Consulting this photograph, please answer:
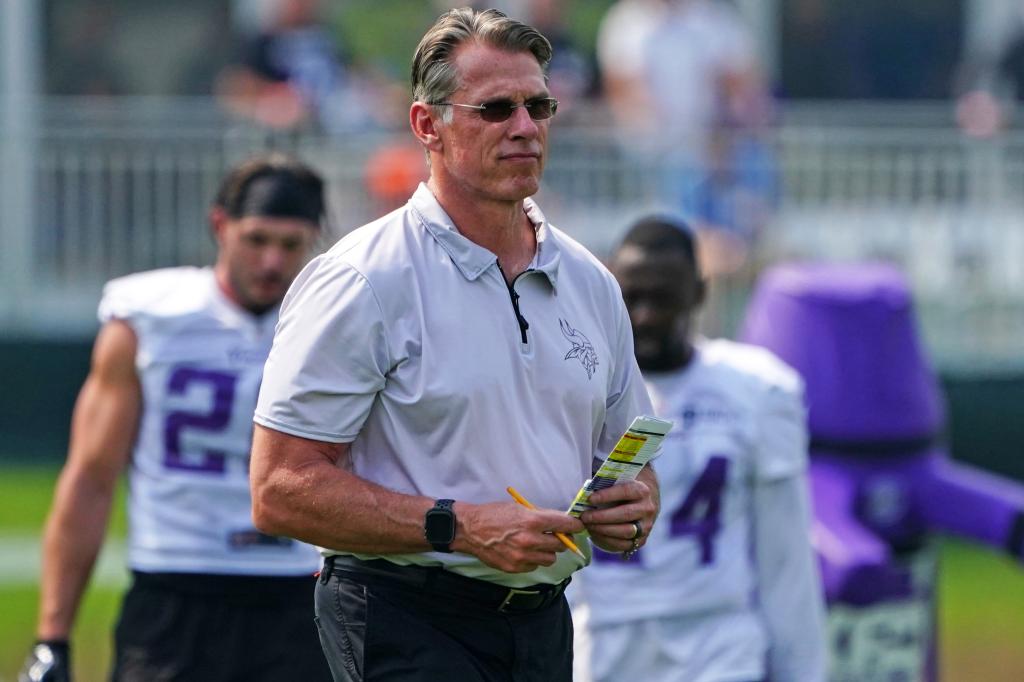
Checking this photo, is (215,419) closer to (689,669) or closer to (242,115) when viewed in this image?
(689,669)

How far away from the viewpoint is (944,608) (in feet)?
37.5

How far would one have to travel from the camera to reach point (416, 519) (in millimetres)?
4086

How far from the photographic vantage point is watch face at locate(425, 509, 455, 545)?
406 centimetres

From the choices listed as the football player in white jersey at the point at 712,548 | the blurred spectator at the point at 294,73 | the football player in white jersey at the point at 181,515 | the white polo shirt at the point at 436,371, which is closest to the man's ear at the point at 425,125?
the white polo shirt at the point at 436,371

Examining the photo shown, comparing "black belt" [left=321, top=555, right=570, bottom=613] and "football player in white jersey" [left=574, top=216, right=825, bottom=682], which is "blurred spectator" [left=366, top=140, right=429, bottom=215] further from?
"black belt" [left=321, top=555, right=570, bottom=613]

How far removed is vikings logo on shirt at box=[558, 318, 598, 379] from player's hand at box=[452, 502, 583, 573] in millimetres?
415

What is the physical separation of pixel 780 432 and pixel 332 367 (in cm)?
199

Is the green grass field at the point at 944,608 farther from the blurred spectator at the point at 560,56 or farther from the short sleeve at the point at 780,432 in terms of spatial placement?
the short sleeve at the point at 780,432

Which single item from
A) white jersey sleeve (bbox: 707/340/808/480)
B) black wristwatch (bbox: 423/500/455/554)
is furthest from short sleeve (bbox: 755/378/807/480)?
black wristwatch (bbox: 423/500/455/554)

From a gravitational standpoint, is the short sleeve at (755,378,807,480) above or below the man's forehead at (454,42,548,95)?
below

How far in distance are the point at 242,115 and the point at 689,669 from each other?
8996mm

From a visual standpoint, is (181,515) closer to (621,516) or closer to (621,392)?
(621,392)

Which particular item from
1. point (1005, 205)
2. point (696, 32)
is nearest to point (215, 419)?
point (696, 32)

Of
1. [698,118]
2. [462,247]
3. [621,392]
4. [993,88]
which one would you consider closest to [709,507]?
[621,392]
